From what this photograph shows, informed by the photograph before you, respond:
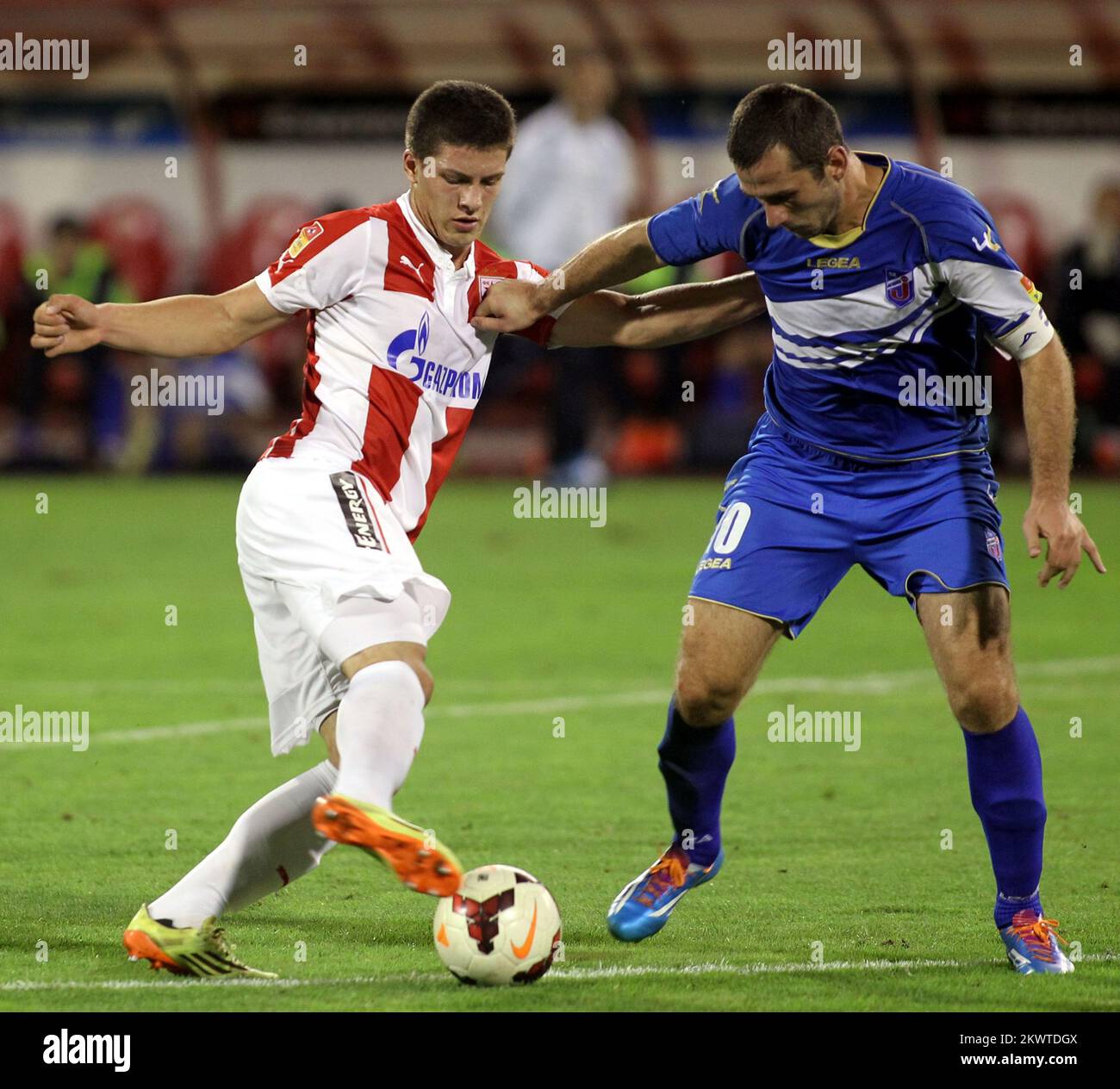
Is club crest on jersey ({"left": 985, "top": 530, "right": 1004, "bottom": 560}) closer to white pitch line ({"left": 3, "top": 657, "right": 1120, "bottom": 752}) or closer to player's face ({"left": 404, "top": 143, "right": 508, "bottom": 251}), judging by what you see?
player's face ({"left": 404, "top": 143, "right": 508, "bottom": 251})

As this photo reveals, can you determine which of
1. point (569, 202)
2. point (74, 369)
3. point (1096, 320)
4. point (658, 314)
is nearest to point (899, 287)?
point (658, 314)

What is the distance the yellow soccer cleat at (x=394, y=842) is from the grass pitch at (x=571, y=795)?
45 centimetres

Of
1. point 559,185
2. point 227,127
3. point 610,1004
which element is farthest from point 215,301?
point 227,127

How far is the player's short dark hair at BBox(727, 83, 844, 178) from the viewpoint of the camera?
4.77 metres

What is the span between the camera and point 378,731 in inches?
168

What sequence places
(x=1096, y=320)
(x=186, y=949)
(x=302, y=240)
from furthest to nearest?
(x=1096, y=320)
(x=302, y=240)
(x=186, y=949)

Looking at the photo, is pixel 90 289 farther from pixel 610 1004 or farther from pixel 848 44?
pixel 610 1004

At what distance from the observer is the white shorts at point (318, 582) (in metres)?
4.49

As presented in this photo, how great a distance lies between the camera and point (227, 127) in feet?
62.3

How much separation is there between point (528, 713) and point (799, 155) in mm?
3978

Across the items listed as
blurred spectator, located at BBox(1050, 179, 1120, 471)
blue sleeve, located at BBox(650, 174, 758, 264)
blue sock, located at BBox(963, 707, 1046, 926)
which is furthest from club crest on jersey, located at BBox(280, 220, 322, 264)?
blurred spectator, located at BBox(1050, 179, 1120, 471)

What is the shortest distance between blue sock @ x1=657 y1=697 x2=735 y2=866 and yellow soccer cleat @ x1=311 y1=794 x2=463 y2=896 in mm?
1412

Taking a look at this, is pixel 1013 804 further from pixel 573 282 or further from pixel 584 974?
pixel 573 282

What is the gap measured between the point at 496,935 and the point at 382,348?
1462 millimetres
